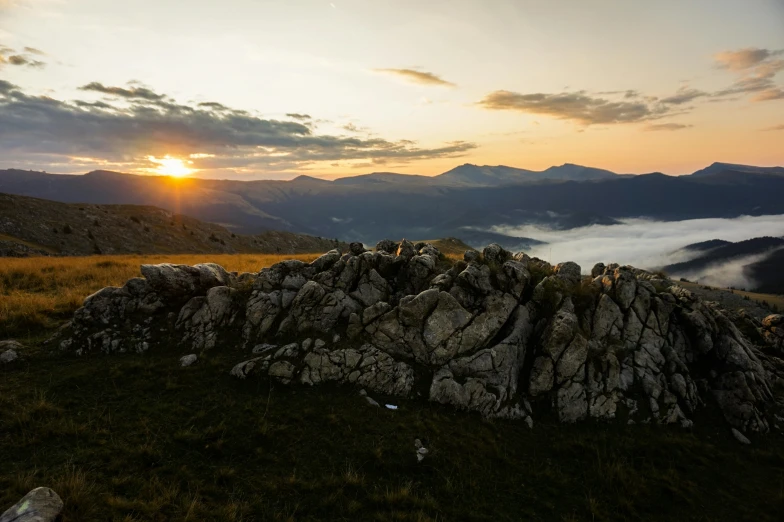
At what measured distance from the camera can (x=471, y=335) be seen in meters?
17.6

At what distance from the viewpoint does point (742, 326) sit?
78.1 feet

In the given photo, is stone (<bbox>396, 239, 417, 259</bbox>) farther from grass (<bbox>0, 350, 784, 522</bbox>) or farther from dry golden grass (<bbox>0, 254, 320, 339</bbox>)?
dry golden grass (<bbox>0, 254, 320, 339</bbox>)

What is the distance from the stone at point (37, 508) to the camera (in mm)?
7996

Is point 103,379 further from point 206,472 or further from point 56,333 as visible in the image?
point 206,472

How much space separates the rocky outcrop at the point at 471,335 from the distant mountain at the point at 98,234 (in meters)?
44.0

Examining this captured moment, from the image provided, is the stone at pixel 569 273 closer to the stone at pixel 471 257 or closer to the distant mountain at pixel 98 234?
the stone at pixel 471 257

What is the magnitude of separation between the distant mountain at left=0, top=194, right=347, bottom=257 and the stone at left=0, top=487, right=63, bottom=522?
172ft

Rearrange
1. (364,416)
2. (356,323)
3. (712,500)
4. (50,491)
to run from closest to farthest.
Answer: (50,491) → (712,500) → (364,416) → (356,323)

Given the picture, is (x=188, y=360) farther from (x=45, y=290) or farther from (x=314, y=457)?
(x=45, y=290)

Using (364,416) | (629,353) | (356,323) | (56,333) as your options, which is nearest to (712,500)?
(629,353)

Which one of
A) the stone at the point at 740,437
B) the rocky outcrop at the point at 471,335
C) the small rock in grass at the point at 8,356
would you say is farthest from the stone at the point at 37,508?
the stone at the point at 740,437

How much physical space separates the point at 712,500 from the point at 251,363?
17.9m

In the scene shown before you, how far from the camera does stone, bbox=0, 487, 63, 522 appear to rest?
800 cm

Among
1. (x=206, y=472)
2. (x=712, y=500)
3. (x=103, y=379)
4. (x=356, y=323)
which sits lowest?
(x=712, y=500)
